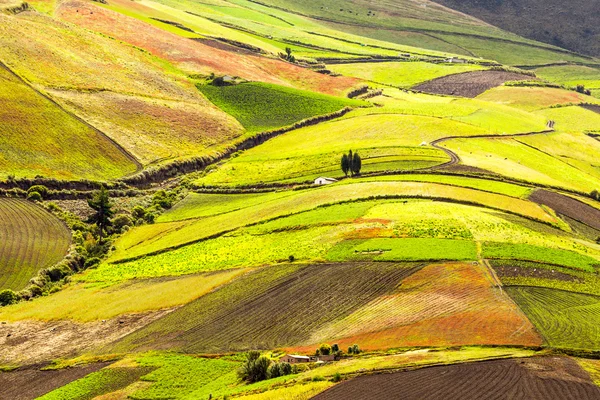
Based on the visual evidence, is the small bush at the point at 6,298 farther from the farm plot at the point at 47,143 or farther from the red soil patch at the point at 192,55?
the red soil patch at the point at 192,55

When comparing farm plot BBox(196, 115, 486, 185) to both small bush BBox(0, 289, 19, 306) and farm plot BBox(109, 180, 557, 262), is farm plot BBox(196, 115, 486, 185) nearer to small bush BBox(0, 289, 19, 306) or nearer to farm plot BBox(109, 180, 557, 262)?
farm plot BBox(109, 180, 557, 262)

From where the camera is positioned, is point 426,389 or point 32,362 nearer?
point 426,389

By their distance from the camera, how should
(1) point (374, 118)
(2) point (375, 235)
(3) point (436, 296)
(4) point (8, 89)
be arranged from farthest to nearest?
(1) point (374, 118) < (4) point (8, 89) < (2) point (375, 235) < (3) point (436, 296)

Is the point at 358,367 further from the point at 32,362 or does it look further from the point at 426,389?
the point at 32,362

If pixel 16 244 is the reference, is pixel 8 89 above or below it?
above

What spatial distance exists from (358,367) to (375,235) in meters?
30.5

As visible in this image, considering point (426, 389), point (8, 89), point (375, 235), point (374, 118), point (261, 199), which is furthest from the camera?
point (374, 118)

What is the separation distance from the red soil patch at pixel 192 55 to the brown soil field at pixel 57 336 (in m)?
109

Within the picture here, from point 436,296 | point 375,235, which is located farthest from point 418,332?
point 375,235

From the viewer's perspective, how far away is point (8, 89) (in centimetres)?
12475

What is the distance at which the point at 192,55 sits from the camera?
583 ft

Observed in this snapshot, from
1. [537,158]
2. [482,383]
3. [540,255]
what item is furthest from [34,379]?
[537,158]

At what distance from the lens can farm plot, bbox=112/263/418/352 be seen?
60312 millimetres

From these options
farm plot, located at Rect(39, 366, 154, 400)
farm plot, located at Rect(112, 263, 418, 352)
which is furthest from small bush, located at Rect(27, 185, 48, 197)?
farm plot, located at Rect(39, 366, 154, 400)
